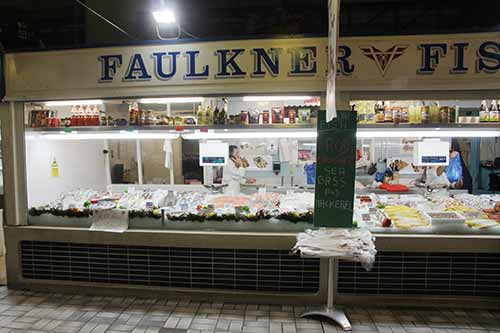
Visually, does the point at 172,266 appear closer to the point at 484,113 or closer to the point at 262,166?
the point at 262,166

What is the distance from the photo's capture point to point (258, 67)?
354cm

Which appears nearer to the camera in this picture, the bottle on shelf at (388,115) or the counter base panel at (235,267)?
the counter base panel at (235,267)

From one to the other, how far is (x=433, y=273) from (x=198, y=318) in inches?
101

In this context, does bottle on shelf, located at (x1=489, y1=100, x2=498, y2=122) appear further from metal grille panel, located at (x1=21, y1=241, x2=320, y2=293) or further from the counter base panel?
metal grille panel, located at (x1=21, y1=241, x2=320, y2=293)

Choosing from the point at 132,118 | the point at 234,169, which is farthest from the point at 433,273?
the point at 132,118

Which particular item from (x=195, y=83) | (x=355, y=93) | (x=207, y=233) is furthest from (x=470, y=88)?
(x=207, y=233)

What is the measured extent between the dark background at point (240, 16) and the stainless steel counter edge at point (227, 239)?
4338mm

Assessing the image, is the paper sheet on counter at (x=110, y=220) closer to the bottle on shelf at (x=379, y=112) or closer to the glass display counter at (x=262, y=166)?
the glass display counter at (x=262, y=166)

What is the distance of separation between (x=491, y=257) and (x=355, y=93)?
7.53 feet

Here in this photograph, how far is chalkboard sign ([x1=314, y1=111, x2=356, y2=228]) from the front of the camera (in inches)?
117

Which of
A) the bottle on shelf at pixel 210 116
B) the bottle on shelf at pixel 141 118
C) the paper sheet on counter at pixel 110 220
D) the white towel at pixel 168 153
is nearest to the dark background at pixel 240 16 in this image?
the white towel at pixel 168 153

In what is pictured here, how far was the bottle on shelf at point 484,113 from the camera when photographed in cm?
368

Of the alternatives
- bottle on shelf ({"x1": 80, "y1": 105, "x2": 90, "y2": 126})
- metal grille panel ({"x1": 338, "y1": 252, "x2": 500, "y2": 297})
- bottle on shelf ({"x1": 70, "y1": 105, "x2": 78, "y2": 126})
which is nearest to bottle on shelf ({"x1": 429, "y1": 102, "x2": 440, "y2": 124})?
metal grille panel ({"x1": 338, "y1": 252, "x2": 500, "y2": 297})

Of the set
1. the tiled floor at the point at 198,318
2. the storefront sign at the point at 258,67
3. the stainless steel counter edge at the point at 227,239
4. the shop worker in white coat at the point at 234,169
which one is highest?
the storefront sign at the point at 258,67
